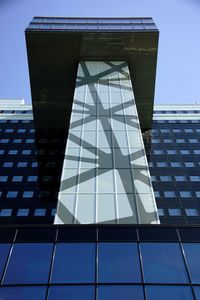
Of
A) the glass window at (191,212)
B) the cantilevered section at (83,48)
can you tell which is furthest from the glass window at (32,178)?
the glass window at (191,212)

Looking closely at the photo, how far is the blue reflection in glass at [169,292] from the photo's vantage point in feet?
48.2

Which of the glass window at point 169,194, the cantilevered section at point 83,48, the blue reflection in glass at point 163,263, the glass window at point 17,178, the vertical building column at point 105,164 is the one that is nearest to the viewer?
the blue reflection in glass at point 163,263

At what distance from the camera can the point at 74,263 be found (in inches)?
647

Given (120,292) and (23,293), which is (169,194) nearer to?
(120,292)

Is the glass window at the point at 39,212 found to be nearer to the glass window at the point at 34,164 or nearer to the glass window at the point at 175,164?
the glass window at the point at 34,164

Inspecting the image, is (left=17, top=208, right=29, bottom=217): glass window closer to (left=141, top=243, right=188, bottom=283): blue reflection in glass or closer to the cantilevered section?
the cantilevered section

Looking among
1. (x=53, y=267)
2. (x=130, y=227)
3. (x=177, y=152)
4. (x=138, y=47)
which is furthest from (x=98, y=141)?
(x=177, y=152)

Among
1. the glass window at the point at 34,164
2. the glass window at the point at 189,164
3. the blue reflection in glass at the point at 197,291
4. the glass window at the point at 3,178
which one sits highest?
the blue reflection in glass at the point at 197,291

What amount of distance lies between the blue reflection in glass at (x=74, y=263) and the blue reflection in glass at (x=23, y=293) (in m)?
0.75

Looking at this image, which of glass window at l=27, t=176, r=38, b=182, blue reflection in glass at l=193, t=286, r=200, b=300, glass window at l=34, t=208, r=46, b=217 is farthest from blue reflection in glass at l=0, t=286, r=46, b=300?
glass window at l=27, t=176, r=38, b=182

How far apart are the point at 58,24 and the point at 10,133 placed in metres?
25.3

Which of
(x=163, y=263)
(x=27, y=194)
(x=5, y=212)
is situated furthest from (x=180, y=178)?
(x=163, y=263)

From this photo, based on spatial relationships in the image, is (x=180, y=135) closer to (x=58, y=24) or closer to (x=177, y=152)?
(x=177, y=152)

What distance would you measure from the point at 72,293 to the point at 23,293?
76.0 inches
